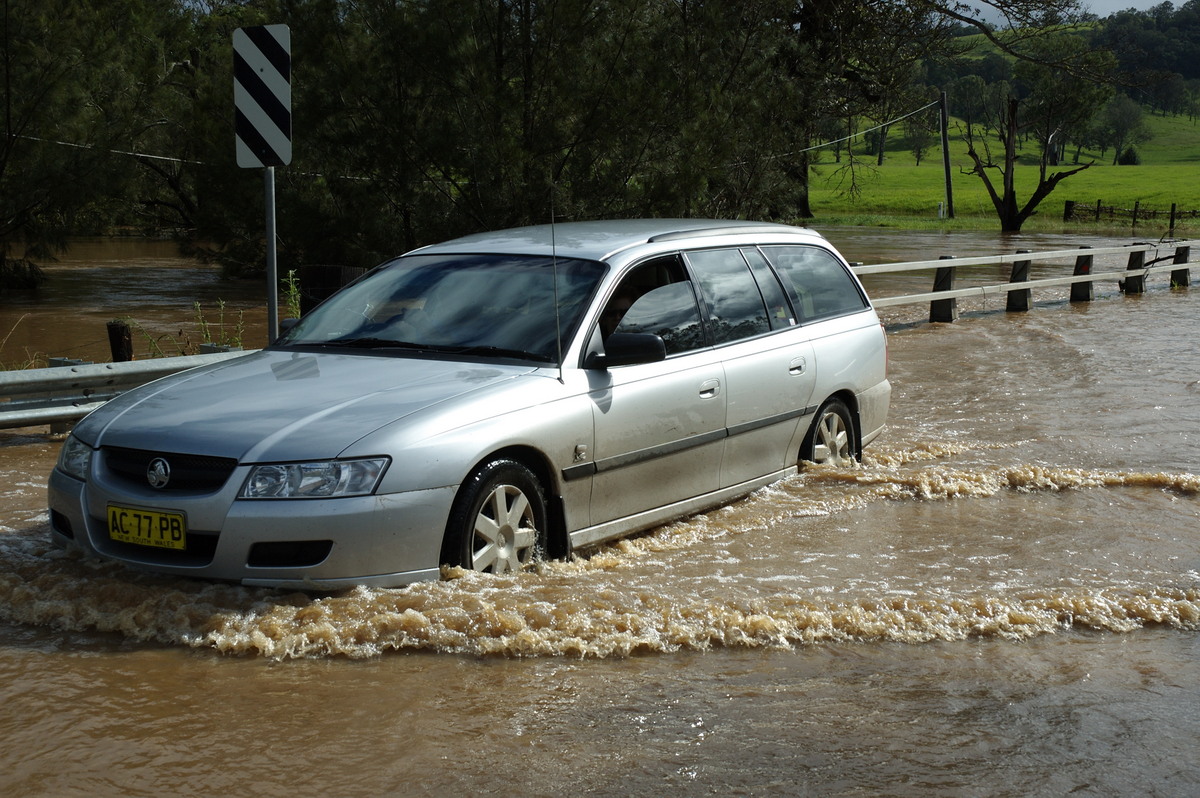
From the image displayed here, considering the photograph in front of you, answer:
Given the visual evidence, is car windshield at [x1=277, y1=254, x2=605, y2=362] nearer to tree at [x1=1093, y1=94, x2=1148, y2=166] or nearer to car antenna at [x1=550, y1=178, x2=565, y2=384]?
car antenna at [x1=550, y1=178, x2=565, y2=384]

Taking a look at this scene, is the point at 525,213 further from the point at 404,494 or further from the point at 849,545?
the point at 404,494

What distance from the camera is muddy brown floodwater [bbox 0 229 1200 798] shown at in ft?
12.8

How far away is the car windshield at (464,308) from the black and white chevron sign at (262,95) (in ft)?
4.58

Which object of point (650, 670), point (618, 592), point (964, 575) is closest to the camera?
point (650, 670)

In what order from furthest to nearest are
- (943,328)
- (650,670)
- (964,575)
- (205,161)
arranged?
(205,161), (943,328), (964,575), (650,670)

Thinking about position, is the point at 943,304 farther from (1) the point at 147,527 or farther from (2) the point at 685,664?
(1) the point at 147,527

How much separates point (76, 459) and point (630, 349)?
2401mm

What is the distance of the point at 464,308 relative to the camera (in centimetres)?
631

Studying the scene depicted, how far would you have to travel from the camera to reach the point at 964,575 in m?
6.11

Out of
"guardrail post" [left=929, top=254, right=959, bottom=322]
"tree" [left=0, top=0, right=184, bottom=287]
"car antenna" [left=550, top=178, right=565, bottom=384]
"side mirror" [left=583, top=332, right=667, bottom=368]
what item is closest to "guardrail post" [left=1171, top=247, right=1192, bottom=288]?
"guardrail post" [left=929, top=254, right=959, bottom=322]

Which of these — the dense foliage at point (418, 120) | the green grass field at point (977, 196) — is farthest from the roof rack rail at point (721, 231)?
the green grass field at point (977, 196)

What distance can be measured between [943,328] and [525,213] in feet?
21.6

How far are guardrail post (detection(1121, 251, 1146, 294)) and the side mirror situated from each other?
1925cm

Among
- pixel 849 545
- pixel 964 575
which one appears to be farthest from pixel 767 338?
pixel 964 575
